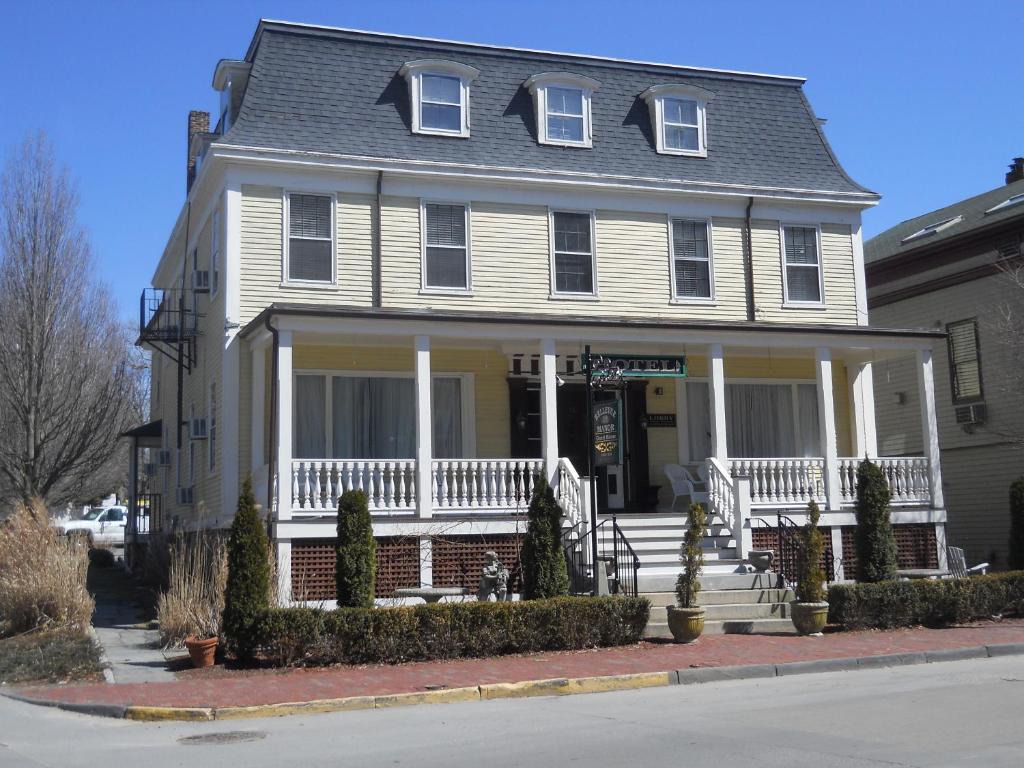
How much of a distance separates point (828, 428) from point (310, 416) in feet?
29.9

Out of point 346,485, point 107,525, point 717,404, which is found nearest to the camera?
point 346,485

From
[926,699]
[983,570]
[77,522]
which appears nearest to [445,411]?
[983,570]

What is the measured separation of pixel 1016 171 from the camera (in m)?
30.6

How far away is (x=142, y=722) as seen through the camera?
10.9 metres

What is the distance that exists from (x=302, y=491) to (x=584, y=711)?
8.05 metres

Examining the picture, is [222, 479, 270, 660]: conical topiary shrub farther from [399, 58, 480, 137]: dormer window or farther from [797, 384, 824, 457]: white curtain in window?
[797, 384, 824, 457]: white curtain in window

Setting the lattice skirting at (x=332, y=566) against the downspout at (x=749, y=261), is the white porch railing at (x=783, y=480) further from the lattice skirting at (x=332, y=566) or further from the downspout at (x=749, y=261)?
the lattice skirting at (x=332, y=566)

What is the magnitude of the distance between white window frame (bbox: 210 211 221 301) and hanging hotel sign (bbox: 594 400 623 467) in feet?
25.6

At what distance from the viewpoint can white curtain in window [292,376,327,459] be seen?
19.7 m

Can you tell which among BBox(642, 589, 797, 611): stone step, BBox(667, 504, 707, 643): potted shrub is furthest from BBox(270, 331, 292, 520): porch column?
BBox(667, 504, 707, 643): potted shrub

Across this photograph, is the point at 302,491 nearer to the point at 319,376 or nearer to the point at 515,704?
the point at 319,376

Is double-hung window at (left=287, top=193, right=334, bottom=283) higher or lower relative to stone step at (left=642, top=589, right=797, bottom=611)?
higher

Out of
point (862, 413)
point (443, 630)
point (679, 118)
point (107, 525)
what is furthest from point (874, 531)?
point (107, 525)

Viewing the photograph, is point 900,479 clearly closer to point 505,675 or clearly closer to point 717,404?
point 717,404
